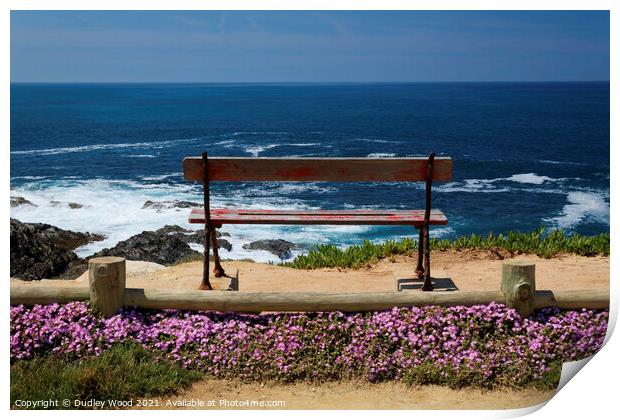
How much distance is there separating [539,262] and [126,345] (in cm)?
649

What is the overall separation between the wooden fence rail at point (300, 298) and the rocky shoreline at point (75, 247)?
18.1ft

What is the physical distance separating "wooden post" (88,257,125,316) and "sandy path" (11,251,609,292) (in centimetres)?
206

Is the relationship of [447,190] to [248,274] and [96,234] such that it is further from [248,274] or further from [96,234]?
[248,274]

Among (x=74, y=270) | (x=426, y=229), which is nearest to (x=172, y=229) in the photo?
(x=74, y=270)

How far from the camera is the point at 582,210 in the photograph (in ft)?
79.6

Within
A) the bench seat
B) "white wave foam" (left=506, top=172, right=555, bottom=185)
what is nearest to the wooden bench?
the bench seat

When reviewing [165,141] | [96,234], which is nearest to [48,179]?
[96,234]

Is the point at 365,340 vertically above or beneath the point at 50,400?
above

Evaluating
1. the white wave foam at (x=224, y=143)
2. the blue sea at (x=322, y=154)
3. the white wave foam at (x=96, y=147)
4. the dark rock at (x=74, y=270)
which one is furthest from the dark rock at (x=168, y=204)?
the white wave foam at (x=224, y=143)

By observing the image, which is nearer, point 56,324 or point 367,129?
point 56,324

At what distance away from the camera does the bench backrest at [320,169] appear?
733cm

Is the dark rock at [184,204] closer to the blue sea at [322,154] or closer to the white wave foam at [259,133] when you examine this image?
the blue sea at [322,154]

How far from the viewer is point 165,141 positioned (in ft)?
172

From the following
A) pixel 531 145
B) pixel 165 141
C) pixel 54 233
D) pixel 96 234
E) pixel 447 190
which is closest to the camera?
pixel 54 233
